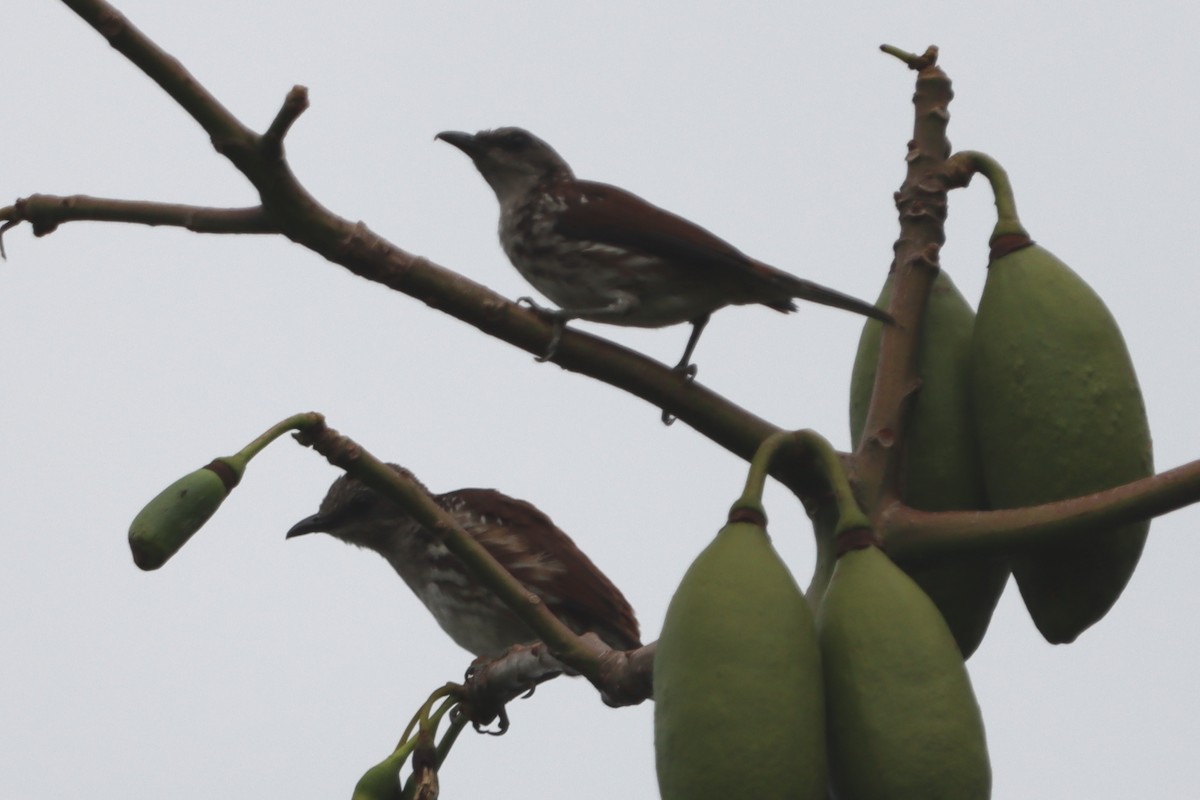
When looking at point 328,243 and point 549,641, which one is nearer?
point 328,243

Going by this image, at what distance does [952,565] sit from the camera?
2783mm

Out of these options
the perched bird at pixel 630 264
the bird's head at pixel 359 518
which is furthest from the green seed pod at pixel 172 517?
the bird's head at pixel 359 518

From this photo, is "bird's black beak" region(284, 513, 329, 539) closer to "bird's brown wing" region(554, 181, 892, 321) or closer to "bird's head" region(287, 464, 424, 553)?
"bird's head" region(287, 464, 424, 553)

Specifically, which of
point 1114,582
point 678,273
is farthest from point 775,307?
point 1114,582

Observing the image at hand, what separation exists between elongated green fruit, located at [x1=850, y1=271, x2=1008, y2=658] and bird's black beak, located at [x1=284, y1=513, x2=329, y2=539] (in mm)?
5170

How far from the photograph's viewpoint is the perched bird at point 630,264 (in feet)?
15.0

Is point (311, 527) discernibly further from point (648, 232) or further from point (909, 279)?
point (909, 279)

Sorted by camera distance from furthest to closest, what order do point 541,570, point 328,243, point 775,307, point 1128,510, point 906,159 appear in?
point 541,570, point 775,307, point 906,159, point 328,243, point 1128,510

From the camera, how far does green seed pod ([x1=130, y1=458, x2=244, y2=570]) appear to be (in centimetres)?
251

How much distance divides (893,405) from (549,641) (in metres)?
0.79

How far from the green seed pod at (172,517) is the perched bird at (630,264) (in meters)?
1.66

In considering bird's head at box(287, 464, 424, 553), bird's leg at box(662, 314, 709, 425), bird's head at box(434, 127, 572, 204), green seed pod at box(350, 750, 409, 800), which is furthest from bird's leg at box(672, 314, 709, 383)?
bird's head at box(287, 464, 424, 553)

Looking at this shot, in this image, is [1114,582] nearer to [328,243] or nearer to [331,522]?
[328,243]

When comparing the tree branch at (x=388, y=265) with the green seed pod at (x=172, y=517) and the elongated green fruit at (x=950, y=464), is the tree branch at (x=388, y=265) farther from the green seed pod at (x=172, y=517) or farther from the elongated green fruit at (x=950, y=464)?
the green seed pod at (x=172, y=517)
